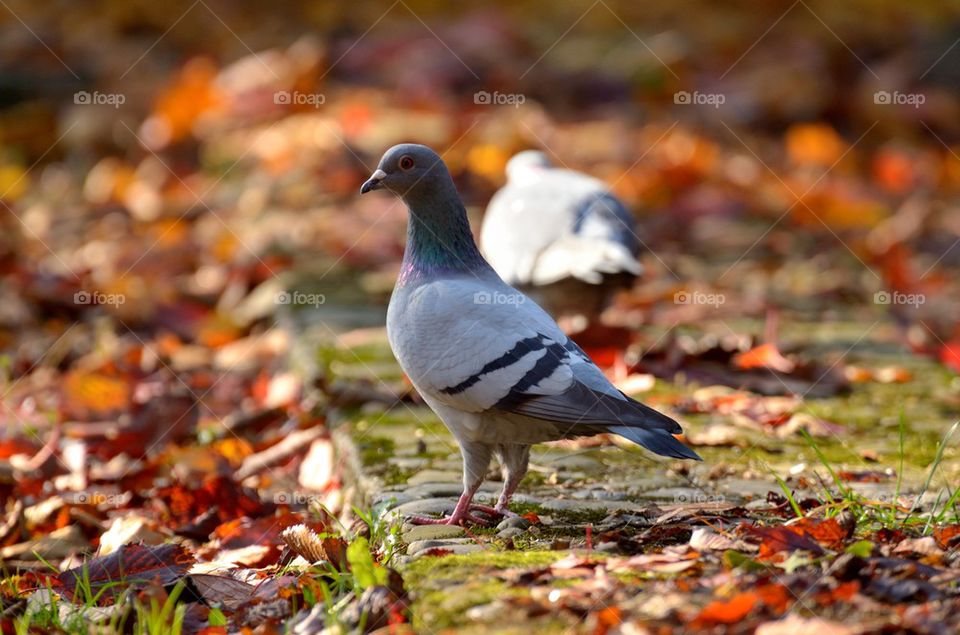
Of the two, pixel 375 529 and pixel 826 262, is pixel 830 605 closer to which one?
pixel 375 529

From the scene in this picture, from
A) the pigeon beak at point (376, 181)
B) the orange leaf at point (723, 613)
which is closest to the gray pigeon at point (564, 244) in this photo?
the pigeon beak at point (376, 181)

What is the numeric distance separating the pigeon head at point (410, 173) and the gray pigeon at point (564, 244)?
4.90ft

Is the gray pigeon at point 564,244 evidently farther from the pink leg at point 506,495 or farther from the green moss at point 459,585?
the green moss at point 459,585

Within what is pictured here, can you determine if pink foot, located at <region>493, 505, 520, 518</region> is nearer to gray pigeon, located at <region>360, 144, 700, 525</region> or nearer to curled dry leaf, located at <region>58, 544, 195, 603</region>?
gray pigeon, located at <region>360, 144, 700, 525</region>

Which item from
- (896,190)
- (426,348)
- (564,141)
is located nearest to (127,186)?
(564,141)

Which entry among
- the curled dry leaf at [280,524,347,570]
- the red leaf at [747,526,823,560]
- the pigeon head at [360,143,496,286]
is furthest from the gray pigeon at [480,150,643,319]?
the red leaf at [747,526,823,560]

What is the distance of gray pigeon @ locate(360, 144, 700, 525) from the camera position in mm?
2992

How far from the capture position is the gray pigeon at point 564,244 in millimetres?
4934

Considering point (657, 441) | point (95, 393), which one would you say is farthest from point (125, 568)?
point (95, 393)

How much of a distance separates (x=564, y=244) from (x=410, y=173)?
1735 millimetres

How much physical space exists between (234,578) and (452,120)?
21.1 ft

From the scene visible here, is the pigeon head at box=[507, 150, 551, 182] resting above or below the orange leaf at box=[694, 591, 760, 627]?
above

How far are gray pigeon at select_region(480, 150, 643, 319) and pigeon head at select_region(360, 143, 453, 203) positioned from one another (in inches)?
58.7

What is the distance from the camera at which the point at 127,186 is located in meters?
9.03
